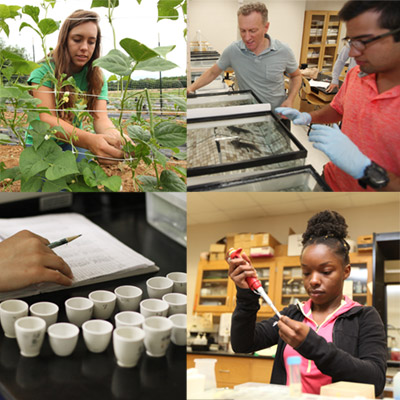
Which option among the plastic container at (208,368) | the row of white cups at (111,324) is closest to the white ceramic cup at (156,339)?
the row of white cups at (111,324)

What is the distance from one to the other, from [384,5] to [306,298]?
3.28ft

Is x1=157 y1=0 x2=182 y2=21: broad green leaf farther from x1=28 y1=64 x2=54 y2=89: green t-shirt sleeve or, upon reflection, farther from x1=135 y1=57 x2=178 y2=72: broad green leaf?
x1=28 y1=64 x2=54 y2=89: green t-shirt sleeve

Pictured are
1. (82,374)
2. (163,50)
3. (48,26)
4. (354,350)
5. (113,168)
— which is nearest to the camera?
(82,374)

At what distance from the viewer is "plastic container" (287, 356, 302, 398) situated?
1.44m

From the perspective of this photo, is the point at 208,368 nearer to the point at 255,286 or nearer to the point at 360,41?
the point at 255,286

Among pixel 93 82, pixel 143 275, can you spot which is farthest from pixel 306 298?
pixel 93 82

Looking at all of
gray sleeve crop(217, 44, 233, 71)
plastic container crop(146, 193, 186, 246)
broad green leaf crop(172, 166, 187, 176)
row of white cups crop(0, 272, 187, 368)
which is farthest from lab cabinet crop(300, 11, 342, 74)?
row of white cups crop(0, 272, 187, 368)

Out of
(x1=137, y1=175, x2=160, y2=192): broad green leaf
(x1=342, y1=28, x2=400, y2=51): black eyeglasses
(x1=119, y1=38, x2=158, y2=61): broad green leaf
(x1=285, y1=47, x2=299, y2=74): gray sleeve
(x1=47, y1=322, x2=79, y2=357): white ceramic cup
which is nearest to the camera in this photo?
(x1=47, y1=322, x2=79, y2=357): white ceramic cup

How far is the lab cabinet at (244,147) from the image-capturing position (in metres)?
1.74

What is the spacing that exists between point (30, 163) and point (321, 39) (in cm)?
133

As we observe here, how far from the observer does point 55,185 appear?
211cm

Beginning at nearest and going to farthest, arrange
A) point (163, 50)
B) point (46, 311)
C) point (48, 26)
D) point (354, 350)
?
point (354, 350) → point (46, 311) → point (163, 50) → point (48, 26)

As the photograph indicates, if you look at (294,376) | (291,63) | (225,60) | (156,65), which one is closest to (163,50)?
(156,65)

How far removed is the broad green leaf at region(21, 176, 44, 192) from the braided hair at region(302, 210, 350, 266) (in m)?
1.23
